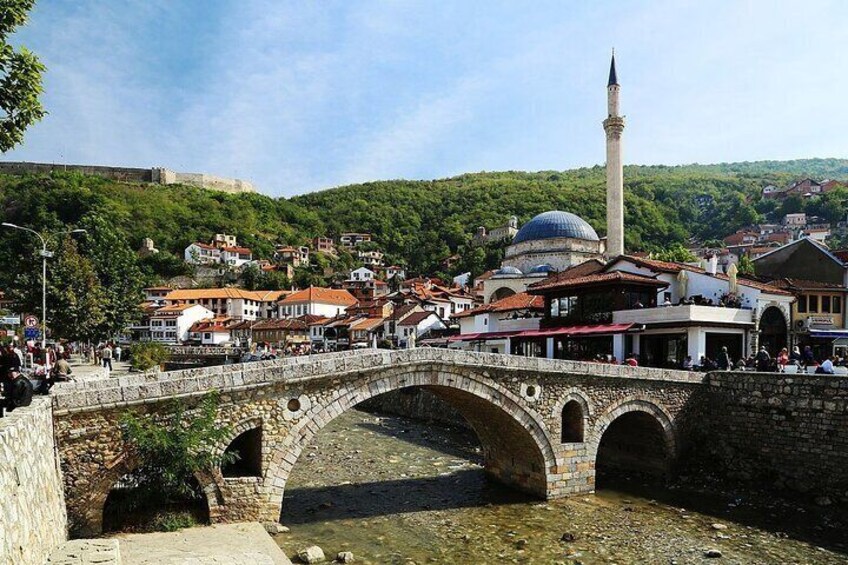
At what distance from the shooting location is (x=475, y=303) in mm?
63906

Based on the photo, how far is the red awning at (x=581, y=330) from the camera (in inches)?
917

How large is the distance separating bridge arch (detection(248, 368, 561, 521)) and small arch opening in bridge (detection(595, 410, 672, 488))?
2924 mm

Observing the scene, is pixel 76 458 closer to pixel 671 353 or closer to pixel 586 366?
pixel 586 366

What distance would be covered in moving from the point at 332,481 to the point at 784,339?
2009cm

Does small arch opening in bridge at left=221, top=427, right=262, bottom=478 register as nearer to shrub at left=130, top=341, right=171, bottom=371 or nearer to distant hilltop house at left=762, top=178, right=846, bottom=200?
shrub at left=130, top=341, right=171, bottom=371

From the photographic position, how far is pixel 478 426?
19047mm

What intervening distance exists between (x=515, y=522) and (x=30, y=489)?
36.2 ft

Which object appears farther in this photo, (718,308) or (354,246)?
(354,246)

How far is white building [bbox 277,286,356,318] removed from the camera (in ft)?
231

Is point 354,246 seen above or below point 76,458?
above

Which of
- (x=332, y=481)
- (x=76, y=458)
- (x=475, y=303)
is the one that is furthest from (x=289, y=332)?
(x=76, y=458)

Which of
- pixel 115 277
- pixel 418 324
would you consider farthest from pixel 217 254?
pixel 115 277

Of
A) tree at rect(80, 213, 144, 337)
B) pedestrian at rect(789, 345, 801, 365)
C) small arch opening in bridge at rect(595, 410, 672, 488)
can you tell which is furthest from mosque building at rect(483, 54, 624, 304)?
tree at rect(80, 213, 144, 337)

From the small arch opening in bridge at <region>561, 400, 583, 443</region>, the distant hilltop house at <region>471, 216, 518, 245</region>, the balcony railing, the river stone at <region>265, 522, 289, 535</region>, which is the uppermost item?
the distant hilltop house at <region>471, 216, 518, 245</region>
